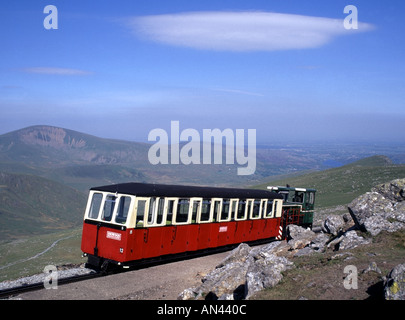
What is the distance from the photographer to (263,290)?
42.0ft

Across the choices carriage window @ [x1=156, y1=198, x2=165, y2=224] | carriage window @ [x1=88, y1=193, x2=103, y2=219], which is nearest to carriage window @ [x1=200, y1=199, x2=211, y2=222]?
carriage window @ [x1=156, y1=198, x2=165, y2=224]

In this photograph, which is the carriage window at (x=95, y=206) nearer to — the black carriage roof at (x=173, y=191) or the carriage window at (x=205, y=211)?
the black carriage roof at (x=173, y=191)

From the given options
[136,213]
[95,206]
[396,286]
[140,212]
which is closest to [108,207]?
[95,206]

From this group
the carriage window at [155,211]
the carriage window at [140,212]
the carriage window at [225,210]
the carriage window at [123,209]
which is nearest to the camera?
the carriage window at [123,209]

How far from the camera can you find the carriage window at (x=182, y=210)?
20.0 meters

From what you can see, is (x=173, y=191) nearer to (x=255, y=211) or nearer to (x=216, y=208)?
(x=216, y=208)

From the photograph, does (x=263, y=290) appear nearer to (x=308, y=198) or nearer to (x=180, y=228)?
(x=180, y=228)

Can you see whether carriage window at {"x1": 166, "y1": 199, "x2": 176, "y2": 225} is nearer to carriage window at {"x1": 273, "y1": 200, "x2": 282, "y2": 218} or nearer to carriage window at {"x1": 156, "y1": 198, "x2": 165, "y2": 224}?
carriage window at {"x1": 156, "y1": 198, "x2": 165, "y2": 224}

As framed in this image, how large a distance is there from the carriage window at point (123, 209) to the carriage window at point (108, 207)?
38 cm

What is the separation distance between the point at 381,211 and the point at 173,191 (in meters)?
9.76

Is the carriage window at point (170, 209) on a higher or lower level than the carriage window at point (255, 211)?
higher

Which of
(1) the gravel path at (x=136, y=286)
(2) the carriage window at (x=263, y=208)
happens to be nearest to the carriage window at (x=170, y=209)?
(1) the gravel path at (x=136, y=286)

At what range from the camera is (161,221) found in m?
18.9

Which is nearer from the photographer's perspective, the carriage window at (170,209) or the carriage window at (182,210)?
the carriage window at (170,209)
